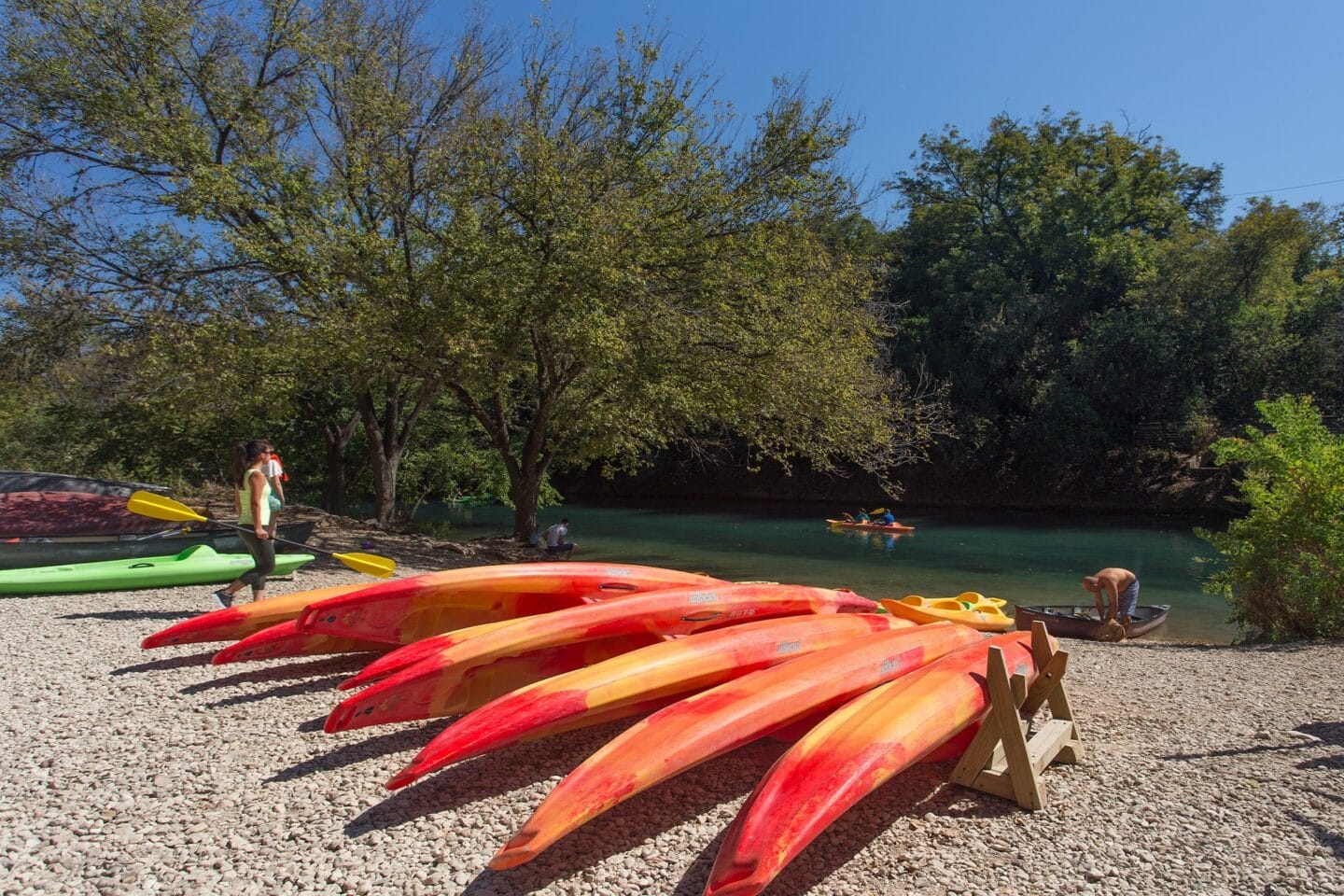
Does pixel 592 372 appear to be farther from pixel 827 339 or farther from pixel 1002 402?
pixel 1002 402

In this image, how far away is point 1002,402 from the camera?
35.1 m

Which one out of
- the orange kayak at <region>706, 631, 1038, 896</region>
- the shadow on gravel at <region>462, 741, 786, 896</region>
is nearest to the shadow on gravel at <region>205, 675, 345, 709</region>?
the shadow on gravel at <region>462, 741, 786, 896</region>

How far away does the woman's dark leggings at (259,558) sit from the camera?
6739 mm

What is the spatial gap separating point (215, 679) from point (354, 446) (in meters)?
20.9

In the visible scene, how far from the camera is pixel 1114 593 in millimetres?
11242

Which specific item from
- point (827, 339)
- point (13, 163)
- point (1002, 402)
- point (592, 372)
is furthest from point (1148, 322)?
point (13, 163)

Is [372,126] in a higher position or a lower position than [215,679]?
higher

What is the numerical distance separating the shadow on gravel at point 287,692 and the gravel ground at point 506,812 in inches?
0.6

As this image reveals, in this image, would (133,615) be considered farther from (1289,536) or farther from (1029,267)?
(1029,267)

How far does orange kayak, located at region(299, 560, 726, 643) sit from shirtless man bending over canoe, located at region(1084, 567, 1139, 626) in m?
8.09

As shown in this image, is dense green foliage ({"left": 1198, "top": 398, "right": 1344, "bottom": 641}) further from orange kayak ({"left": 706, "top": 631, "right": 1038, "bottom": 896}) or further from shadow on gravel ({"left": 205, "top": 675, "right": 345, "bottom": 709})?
shadow on gravel ({"left": 205, "top": 675, "right": 345, "bottom": 709})

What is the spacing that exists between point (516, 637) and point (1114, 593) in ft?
31.3

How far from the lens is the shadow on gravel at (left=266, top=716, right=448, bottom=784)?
12.6ft

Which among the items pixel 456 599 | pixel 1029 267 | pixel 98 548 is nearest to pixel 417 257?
pixel 98 548
